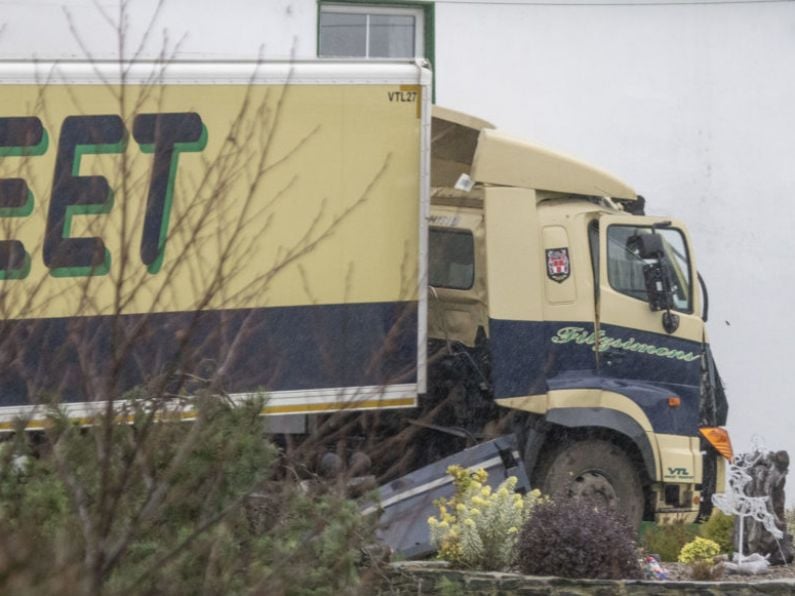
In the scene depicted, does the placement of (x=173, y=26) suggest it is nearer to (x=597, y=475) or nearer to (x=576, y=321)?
(x=576, y=321)

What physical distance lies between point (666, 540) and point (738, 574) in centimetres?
78

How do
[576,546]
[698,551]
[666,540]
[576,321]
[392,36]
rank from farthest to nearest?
1. [392,36]
2. [576,321]
3. [666,540]
4. [698,551]
5. [576,546]

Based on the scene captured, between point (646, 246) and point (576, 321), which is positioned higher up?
point (646, 246)

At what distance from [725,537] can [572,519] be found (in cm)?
253

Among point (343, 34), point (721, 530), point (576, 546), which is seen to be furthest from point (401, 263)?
point (343, 34)

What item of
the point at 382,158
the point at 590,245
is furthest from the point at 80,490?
the point at 590,245

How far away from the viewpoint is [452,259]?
1124 centimetres

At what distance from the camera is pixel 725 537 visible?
432 inches

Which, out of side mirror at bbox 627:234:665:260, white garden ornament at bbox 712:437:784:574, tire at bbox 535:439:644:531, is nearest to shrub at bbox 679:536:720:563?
white garden ornament at bbox 712:437:784:574

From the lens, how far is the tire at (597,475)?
1097cm

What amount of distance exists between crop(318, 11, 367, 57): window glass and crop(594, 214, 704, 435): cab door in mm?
4055

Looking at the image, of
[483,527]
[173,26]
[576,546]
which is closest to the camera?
[576,546]

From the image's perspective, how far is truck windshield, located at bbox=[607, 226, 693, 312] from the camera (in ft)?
36.6

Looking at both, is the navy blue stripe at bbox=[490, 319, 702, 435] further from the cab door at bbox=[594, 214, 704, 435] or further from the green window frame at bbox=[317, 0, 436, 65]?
the green window frame at bbox=[317, 0, 436, 65]
